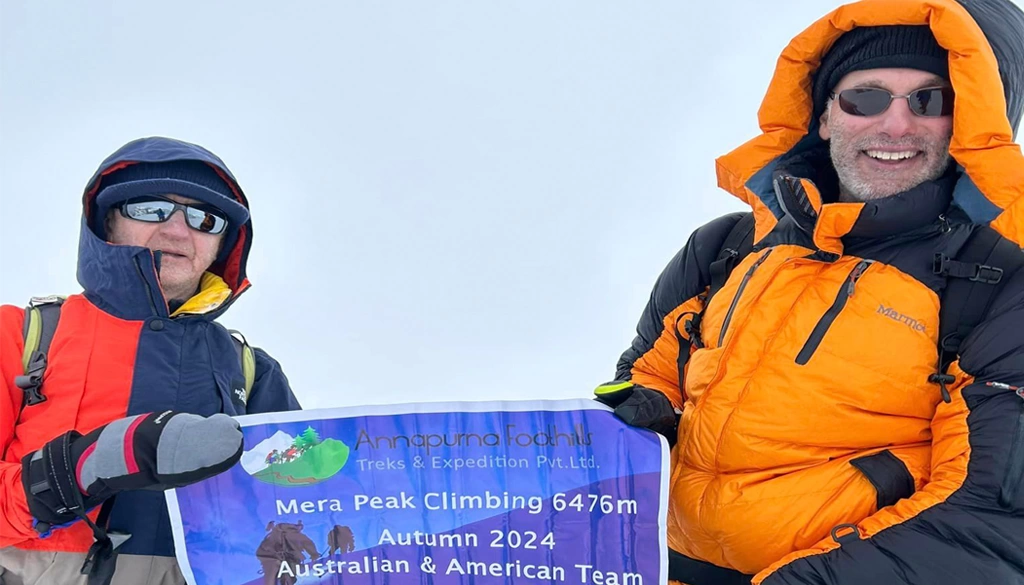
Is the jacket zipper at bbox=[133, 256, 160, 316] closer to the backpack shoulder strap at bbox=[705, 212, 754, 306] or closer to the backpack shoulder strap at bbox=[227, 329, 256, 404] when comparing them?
the backpack shoulder strap at bbox=[227, 329, 256, 404]

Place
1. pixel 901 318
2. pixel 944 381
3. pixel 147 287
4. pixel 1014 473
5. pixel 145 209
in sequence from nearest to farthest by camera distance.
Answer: pixel 1014 473, pixel 944 381, pixel 901 318, pixel 147 287, pixel 145 209

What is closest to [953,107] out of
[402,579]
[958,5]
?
[958,5]

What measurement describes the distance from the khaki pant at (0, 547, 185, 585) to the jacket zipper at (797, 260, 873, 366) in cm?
222

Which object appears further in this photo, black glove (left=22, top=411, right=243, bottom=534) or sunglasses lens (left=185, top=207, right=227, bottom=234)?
sunglasses lens (left=185, top=207, right=227, bottom=234)

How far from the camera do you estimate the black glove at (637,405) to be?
92.4 inches

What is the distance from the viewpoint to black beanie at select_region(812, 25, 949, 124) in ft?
8.14

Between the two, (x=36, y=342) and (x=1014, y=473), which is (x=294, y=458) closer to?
(x=36, y=342)

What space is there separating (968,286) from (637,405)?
1.02 meters

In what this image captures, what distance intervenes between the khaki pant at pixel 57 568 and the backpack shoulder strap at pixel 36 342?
0.47m

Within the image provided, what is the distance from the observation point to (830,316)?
2.29m

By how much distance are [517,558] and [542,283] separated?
1620 cm

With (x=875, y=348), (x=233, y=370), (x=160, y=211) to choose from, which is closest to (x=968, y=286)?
(x=875, y=348)

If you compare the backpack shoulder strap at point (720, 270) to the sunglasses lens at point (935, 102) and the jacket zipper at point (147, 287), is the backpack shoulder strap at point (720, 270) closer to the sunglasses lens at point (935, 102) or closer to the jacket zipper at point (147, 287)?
the sunglasses lens at point (935, 102)

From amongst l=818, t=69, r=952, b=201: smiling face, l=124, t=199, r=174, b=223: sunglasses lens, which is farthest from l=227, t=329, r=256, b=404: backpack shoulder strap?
l=818, t=69, r=952, b=201: smiling face
